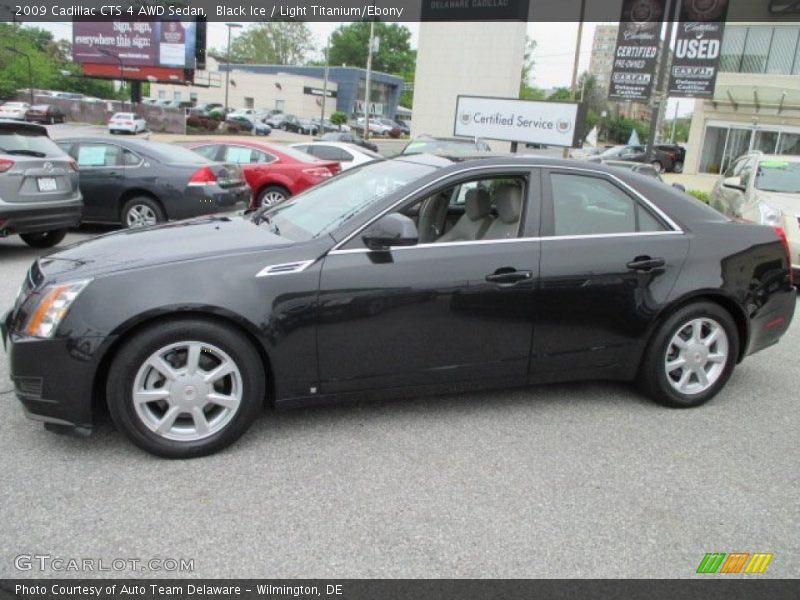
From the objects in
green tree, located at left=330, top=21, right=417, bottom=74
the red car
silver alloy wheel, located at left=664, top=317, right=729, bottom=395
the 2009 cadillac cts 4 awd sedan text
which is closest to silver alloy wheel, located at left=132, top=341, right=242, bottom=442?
the 2009 cadillac cts 4 awd sedan text

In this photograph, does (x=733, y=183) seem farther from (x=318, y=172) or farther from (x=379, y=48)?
(x=379, y=48)

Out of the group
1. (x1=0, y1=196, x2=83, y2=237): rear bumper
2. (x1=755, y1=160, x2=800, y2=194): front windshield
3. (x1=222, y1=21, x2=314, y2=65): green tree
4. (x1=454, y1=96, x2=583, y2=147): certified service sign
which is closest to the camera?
(x1=0, y1=196, x2=83, y2=237): rear bumper

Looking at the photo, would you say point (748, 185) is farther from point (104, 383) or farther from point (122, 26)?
point (122, 26)

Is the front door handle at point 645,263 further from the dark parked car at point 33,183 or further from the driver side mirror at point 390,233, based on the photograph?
the dark parked car at point 33,183

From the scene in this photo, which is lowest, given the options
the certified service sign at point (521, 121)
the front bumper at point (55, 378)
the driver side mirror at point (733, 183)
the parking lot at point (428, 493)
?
the parking lot at point (428, 493)

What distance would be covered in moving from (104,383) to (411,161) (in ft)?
7.35

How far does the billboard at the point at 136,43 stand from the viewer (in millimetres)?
50406

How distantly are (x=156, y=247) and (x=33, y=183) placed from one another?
484 cm

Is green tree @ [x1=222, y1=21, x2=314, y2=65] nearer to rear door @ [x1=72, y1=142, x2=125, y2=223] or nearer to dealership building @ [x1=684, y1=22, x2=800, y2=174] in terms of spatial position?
dealership building @ [x1=684, y1=22, x2=800, y2=174]

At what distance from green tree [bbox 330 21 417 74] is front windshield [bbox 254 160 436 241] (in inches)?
4458

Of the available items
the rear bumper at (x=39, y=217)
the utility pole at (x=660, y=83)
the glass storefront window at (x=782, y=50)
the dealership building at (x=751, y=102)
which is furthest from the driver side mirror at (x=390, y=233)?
the glass storefront window at (x=782, y=50)

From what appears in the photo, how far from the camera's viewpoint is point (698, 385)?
4344 mm

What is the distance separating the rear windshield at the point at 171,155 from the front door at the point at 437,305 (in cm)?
663

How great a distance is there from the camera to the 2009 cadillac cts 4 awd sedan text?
10.7 feet
